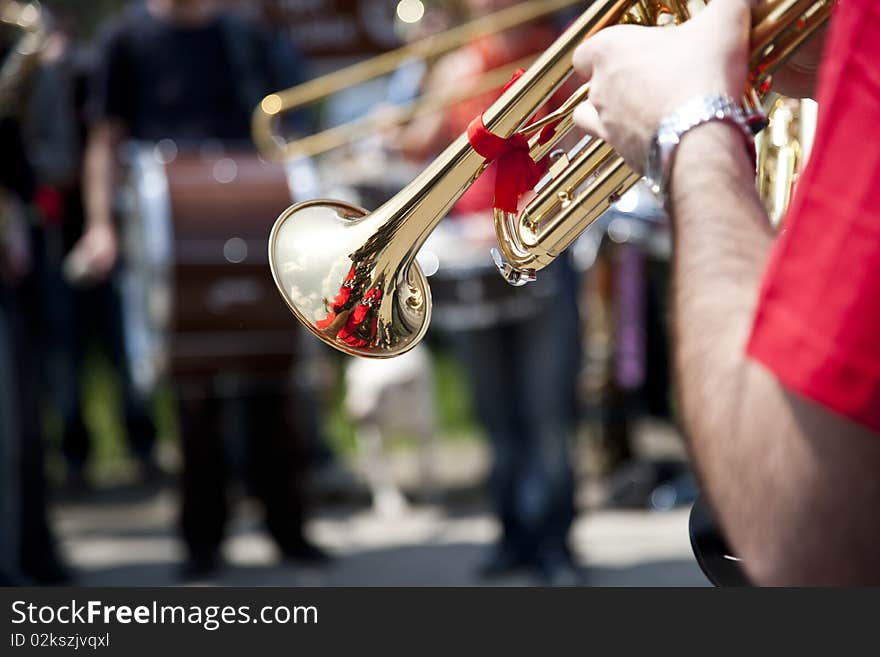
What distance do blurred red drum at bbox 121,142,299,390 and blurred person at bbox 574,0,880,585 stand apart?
266cm

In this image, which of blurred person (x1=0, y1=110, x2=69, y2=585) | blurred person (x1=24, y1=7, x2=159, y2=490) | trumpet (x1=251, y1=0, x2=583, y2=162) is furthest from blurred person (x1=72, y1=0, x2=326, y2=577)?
blurred person (x1=24, y1=7, x2=159, y2=490)

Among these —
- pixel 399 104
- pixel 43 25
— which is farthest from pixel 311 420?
pixel 43 25

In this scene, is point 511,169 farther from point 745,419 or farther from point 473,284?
point 473,284

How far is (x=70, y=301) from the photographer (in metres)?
5.46

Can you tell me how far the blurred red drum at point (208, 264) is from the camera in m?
3.45

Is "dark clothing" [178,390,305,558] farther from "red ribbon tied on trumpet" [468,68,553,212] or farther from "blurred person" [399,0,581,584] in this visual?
"red ribbon tied on trumpet" [468,68,553,212]

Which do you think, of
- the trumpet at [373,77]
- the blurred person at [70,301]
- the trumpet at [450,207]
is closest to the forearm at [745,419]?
the trumpet at [450,207]

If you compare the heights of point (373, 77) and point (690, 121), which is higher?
point (373, 77)

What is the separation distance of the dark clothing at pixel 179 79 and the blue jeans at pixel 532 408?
1.01m

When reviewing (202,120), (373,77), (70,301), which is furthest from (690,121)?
(70,301)

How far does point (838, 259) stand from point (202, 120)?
3095 millimetres

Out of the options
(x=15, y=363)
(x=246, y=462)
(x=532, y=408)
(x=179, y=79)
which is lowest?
(x=246, y=462)

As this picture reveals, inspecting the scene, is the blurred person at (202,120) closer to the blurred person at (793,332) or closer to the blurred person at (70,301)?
the blurred person at (70,301)

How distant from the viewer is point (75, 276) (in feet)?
14.0
